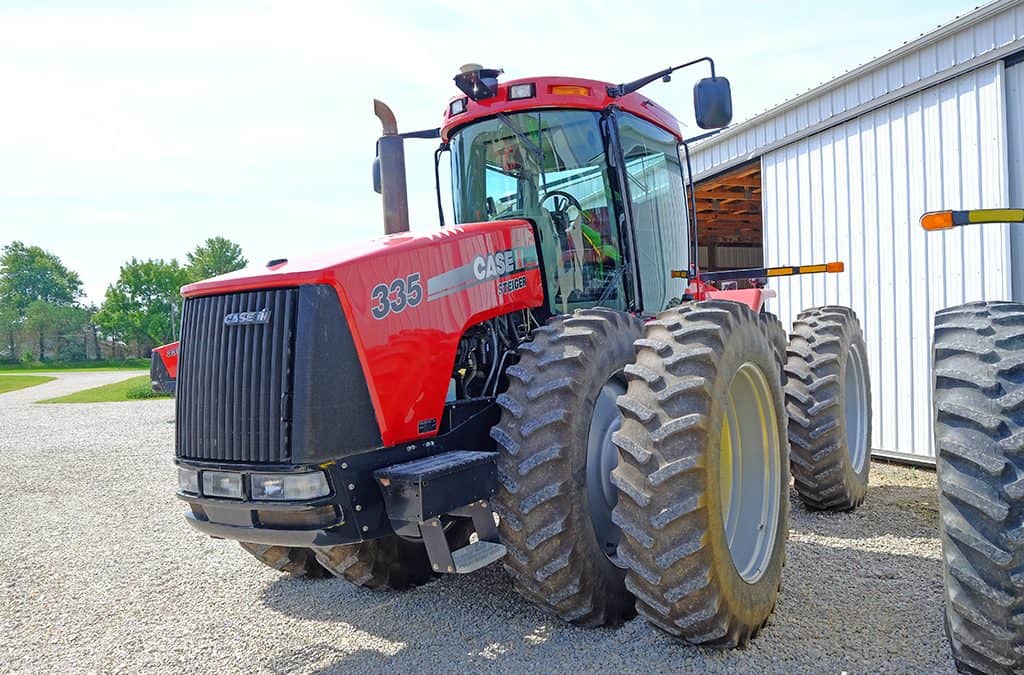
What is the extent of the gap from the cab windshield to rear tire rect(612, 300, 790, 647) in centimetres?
97

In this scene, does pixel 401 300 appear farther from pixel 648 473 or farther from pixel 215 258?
pixel 215 258

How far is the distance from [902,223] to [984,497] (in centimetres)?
544

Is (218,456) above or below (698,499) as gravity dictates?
above

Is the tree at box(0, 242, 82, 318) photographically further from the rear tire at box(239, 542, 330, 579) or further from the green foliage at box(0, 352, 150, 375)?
the rear tire at box(239, 542, 330, 579)

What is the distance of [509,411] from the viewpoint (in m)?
3.19

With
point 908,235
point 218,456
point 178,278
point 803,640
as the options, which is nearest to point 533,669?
point 803,640

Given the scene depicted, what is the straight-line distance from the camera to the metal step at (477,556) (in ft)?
9.68

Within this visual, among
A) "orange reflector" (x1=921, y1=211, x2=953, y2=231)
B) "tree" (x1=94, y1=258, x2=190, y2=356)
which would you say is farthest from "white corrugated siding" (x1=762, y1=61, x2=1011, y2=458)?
"tree" (x1=94, y1=258, x2=190, y2=356)

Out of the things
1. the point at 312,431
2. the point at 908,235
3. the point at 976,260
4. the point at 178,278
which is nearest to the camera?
the point at 312,431

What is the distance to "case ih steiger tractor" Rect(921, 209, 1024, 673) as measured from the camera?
239 cm

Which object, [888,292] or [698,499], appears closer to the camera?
[698,499]

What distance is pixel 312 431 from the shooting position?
2854mm

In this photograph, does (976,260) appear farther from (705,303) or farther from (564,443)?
(564,443)

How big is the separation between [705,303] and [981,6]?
447 cm
